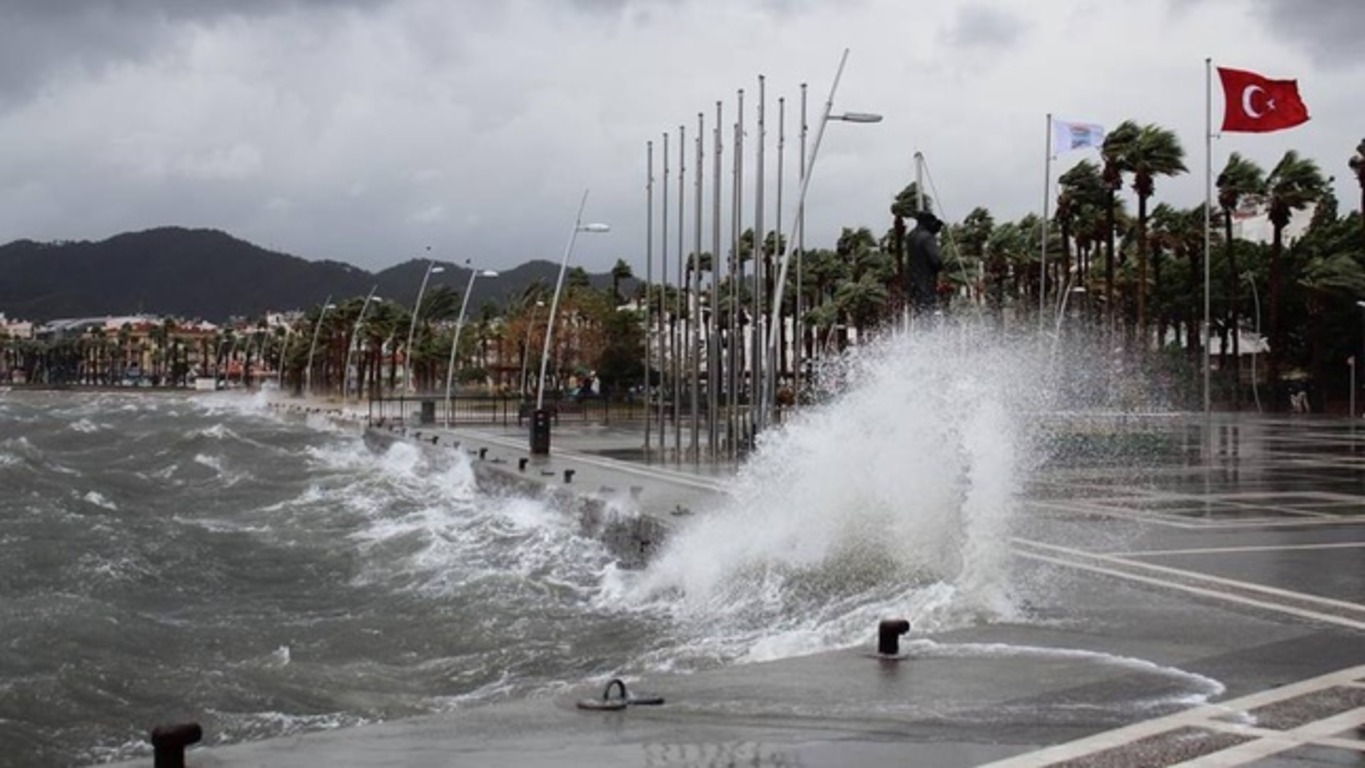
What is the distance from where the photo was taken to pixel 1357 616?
36.9 ft

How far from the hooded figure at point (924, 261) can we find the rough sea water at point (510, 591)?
57 cm

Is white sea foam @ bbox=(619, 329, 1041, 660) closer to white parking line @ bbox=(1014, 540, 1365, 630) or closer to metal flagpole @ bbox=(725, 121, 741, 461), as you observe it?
white parking line @ bbox=(1014, 540, 1365, 630)

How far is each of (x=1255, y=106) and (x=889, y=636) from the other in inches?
1145

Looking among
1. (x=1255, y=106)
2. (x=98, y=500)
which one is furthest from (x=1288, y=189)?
(x=98, y=500)

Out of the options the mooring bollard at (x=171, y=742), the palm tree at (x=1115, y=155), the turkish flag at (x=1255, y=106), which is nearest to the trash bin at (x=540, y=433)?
the turkish flag at (x=1255, y=106)

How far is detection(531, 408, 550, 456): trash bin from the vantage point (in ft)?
115

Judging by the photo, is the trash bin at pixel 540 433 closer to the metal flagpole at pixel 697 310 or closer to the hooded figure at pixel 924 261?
the metal flagpole at pixel 697 310

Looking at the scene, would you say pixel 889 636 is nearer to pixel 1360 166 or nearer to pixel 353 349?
pixel 1360 166

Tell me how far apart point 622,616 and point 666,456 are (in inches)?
774

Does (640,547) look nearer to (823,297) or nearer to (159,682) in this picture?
(159,682)

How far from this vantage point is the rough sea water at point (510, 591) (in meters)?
11.6

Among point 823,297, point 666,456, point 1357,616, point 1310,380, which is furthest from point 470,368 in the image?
point 1357,616

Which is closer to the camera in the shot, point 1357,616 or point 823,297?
point 1357,616

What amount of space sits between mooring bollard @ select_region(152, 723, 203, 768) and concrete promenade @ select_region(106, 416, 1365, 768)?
468 mm
